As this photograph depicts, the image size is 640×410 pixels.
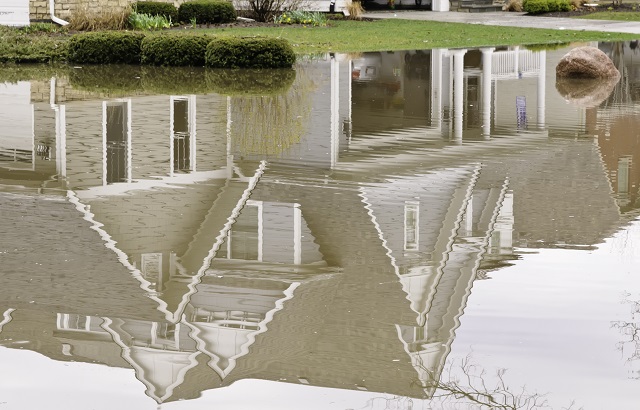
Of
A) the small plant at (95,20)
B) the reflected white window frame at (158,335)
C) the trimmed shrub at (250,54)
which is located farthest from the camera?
the small plant at (95,20)

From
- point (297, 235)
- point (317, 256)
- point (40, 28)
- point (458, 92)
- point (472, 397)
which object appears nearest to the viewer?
point (472, 397)

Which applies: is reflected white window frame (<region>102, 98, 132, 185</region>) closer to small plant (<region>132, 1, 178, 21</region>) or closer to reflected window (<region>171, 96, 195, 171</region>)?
reflected window (<region>171, 96, 195, 171</region>)

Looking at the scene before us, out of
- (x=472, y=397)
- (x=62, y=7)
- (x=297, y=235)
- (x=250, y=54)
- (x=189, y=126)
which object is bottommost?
(x=472, y=397)

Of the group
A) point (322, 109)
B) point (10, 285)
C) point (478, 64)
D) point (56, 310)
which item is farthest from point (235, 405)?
point (478, 64)

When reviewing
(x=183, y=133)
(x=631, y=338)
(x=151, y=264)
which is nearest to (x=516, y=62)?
(x=183, y=133)

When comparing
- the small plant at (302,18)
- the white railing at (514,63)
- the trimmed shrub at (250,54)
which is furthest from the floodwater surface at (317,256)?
the small plant at (302,18)

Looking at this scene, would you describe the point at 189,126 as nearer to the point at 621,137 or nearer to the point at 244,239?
the point at 621,137

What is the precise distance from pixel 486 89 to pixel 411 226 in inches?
510

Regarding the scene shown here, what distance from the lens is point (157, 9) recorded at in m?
38.2

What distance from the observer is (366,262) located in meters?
10.2

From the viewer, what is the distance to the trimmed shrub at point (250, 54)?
1043 inches

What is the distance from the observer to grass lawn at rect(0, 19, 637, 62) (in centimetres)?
2955

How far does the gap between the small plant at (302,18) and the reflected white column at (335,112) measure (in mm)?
11809

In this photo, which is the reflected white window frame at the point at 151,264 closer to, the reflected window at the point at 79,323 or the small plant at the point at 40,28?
the reflected window at the point at 79,323
